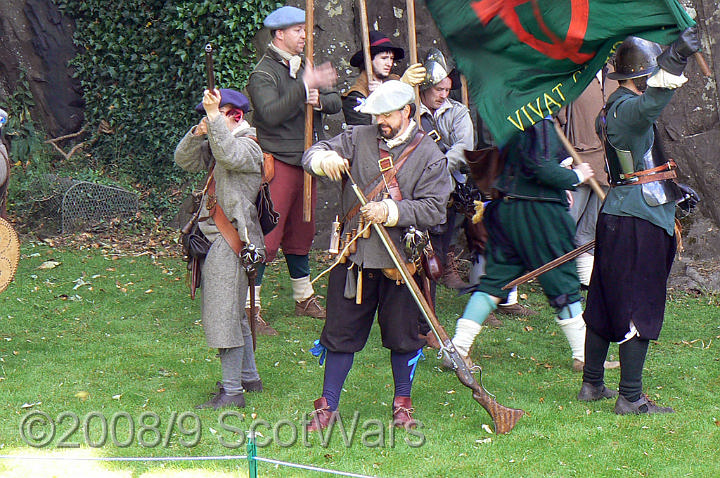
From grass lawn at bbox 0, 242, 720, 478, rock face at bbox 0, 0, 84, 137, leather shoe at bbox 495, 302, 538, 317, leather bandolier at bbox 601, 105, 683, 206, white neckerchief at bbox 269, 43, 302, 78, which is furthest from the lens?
rock face at bbox 0, 0, 84, 137

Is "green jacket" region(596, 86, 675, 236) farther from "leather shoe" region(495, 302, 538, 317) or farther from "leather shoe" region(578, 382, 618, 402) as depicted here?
"leather shoe" region(495, 302, 538, 317)

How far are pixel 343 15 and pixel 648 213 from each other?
496 cm

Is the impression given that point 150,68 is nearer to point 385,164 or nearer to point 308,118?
point 308,118

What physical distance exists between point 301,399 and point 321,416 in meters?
0.58

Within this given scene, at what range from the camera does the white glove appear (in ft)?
16.4

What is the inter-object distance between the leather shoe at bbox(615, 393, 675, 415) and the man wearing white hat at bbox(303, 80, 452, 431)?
1.20 metres

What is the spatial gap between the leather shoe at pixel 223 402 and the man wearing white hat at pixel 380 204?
1.86ft

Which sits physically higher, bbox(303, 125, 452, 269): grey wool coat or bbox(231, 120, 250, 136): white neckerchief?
bbox(231, 120, 250, 136): white neckerchief

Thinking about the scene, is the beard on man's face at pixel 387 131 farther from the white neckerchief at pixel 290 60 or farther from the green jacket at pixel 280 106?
the white neckerchief at pixel 290 60

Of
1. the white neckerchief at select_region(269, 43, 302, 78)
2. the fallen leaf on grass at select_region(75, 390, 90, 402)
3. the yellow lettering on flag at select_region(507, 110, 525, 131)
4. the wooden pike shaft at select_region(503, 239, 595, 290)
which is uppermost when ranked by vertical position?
the white neckerchief at select_region(269, 43, 302, 78)

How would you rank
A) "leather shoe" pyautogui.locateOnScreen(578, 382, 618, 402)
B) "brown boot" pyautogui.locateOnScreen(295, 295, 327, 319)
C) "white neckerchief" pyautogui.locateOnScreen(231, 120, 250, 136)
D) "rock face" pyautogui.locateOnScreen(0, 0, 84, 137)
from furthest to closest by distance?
1. "rock face" pyautogui.locateOnScreen(0, 0, 84, 137)
2. "brown boot" pyautogui.locateOnScreen(295, 295, 327, 319)
3. "leather shoe" pyautogui.locateOnScreen(578, 382, 618, 402)
4. "white neckerchief" pyautogui.locateOnScreen(231, 120, 250, 136)

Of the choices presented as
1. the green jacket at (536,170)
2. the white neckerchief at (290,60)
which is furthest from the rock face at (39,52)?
the green jacket at (536,170)

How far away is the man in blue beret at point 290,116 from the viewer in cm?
687

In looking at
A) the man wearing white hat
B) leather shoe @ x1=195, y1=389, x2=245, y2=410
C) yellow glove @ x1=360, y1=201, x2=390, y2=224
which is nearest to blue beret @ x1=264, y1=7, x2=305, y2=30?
the man wearing white hat
